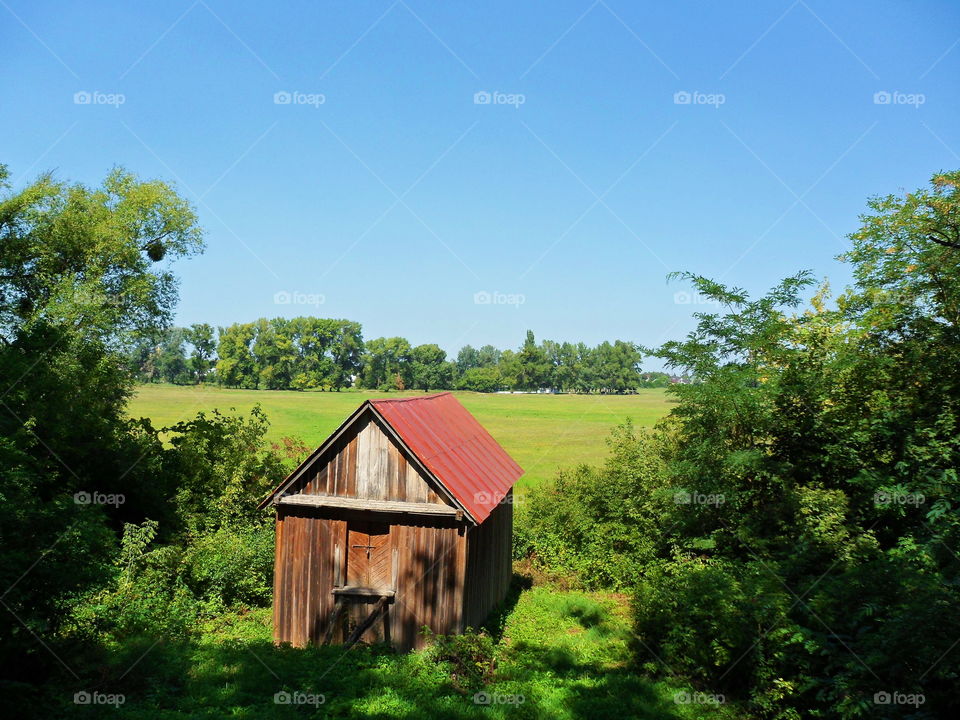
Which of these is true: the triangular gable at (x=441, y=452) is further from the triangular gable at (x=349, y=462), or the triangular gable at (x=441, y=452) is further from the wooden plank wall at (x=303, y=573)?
the wooden plank wall at (x=303, y=573)

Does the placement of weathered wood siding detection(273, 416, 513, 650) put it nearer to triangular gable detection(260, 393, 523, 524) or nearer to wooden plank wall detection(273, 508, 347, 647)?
wooden plank wall detection(273, 508, 347, 647)

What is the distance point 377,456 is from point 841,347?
42.9ft

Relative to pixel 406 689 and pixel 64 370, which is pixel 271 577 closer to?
pixel 406 689

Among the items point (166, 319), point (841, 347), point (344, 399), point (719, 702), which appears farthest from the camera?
point (344, 399)

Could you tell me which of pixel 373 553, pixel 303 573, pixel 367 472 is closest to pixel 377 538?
pixel 373 553

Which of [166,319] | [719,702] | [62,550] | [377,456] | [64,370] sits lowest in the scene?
[719,702]

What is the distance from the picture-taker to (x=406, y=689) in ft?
38.2

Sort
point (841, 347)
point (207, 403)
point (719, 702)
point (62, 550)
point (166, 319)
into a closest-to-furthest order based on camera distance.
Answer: point (62, 550), point (719, 702), point (841, 347), point (166, 319), point (207, 403)

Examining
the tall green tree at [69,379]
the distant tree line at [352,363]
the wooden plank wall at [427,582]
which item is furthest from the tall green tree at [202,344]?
the wooden plank wall at [427,582]

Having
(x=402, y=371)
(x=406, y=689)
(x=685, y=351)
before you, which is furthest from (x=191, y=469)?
(x=402, y=371)

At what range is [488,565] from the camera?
16.6 m

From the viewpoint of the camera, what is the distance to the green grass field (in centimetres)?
4984

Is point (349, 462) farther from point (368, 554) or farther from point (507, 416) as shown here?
point (507, 416)

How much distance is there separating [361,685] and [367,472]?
4.49 meters
